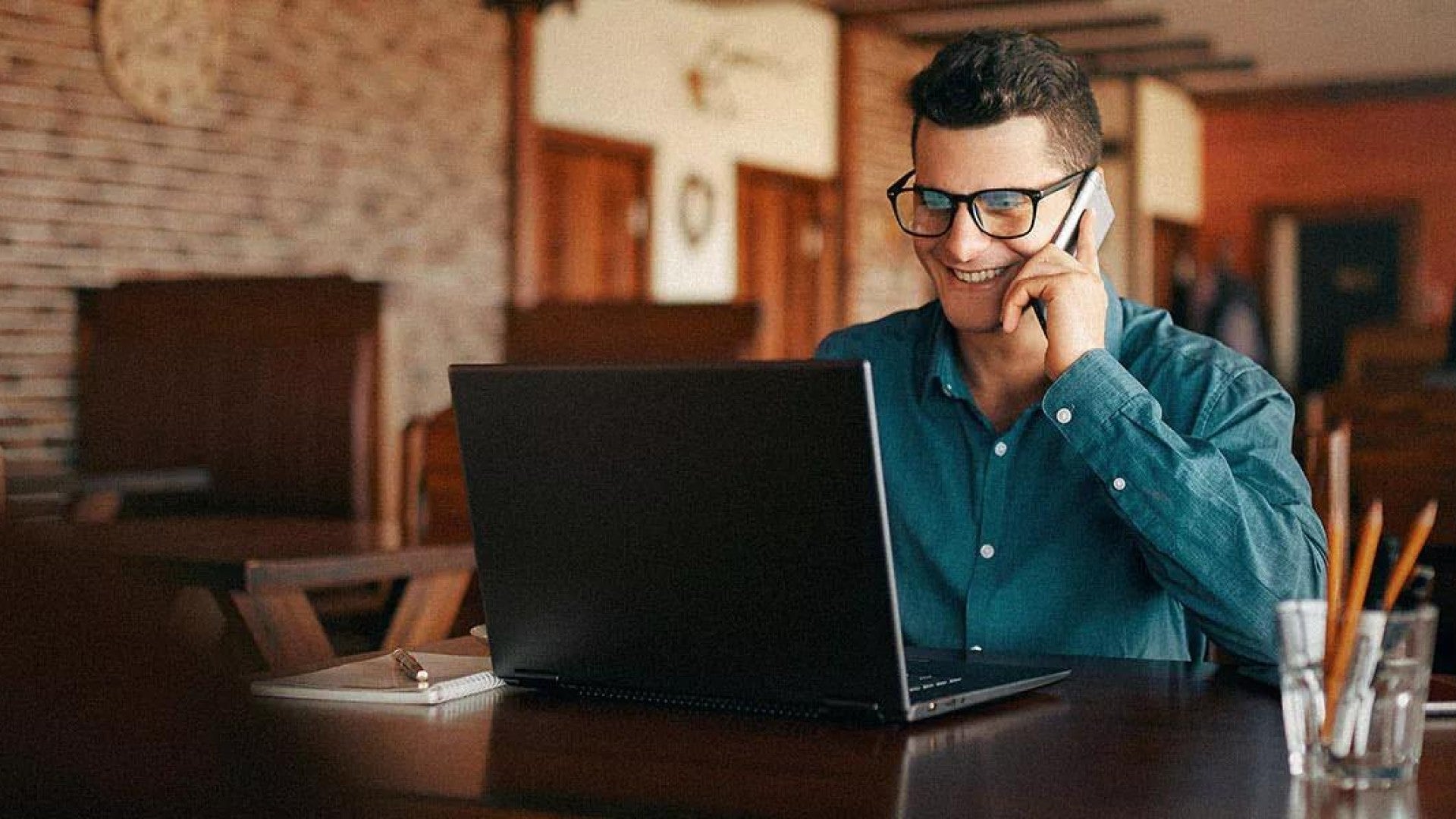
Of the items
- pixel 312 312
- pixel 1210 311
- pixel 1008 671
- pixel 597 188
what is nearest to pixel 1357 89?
pixel 1210 311

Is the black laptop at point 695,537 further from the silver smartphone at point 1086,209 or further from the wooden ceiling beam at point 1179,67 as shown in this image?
the wooden ceiling beam at point 1179,67

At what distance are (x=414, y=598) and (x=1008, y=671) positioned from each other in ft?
5.24

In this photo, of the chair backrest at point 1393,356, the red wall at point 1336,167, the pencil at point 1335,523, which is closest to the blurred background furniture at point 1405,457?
the pencil at point 1335,523

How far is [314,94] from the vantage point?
6508mm

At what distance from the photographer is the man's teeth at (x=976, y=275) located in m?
1.80

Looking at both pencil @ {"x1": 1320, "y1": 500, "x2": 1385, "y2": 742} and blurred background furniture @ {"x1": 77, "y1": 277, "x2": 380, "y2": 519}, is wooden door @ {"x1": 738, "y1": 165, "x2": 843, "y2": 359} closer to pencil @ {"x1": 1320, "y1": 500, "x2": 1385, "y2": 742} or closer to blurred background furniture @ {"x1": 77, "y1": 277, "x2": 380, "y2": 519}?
blurred background furniture @ {"x1": 77, "y1": 277, "x2": 380, "y2": 519}

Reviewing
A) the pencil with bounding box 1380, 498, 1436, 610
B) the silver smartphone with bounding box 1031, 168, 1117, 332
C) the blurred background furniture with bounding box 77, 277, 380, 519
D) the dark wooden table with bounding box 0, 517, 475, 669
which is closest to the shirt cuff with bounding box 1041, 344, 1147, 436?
the silver smartphone with bounding box 1031, 168, 1117, 332

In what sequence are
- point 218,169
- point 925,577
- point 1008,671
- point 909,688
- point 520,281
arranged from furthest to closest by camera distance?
1. point 520,281
2. point 218,169
3. point 925,577
4. point 1008,671
5. point 909,688

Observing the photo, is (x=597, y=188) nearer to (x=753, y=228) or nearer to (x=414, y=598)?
(x=753, y=228)

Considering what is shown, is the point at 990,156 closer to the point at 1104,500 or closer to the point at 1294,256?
the point at 1104,500

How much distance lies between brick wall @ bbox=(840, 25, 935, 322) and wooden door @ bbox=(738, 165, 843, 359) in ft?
0.41

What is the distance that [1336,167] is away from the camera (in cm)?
1468

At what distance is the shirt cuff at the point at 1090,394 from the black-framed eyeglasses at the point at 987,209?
197mm

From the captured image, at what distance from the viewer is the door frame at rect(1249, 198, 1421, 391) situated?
14.4 meters
